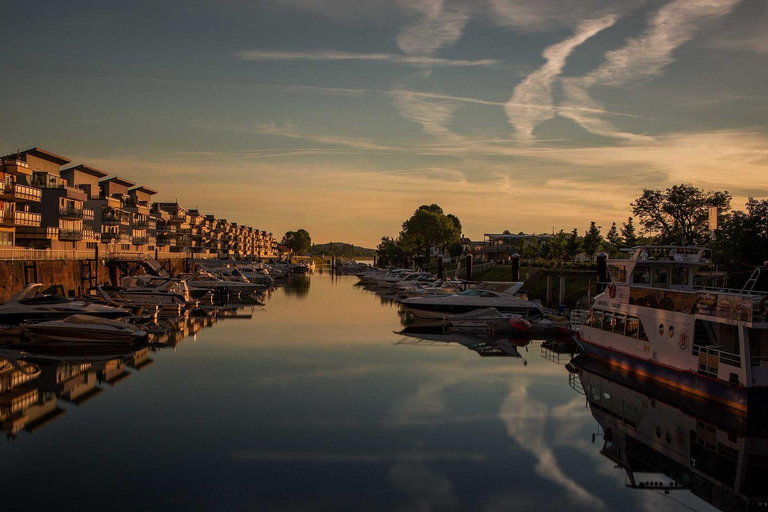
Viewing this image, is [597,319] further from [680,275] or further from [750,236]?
[750,236]

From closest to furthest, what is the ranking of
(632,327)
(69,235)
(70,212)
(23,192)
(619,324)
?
(632,327) < (619,324) < (23,192) < (69,235) < (70,212)

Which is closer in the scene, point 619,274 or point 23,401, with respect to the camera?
point 23,401

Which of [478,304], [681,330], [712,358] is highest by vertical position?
[681,330]

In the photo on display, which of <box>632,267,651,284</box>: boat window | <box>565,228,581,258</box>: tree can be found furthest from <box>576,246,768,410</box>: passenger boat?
<box>565,228,581,258</box>: tree

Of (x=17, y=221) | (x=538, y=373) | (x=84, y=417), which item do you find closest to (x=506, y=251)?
(x=17, y=221)

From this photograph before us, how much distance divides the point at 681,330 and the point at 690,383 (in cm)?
212

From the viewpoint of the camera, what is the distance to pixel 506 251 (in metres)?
153

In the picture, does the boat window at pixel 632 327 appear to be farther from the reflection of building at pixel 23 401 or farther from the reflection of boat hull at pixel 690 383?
the reflection of building at pixel 23 401

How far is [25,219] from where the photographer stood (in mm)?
61781

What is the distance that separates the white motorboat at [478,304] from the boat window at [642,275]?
57.1 feet

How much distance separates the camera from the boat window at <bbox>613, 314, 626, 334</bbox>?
29.3 meters

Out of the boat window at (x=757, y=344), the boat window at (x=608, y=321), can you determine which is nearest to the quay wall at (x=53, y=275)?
the boat window at (x=608, y=321)

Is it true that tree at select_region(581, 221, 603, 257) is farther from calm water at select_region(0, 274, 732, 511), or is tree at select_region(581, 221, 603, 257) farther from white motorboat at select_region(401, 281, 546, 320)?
calm water at select_region(0, 274, 732, 511)

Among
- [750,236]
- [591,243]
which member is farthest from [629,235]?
[750,236]
